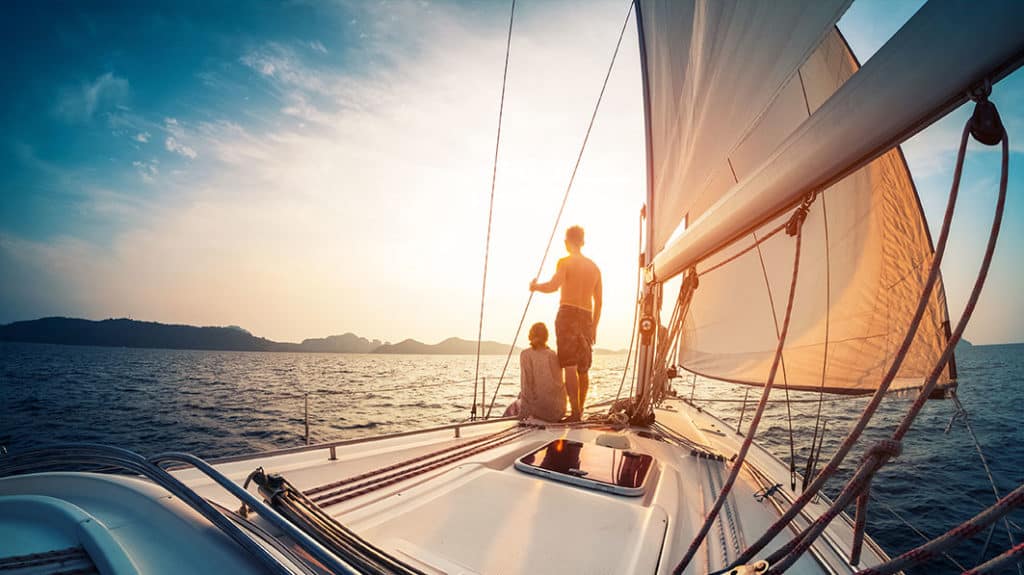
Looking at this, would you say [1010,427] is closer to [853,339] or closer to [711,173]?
[853,339]

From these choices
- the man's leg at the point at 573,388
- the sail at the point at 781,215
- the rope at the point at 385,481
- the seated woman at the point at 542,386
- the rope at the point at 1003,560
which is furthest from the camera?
the man's leg at the point at 573,388

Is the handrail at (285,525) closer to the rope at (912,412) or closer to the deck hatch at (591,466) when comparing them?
the rope at (912,412)

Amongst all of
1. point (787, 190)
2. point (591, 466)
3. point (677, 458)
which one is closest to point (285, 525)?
point (591, 466)

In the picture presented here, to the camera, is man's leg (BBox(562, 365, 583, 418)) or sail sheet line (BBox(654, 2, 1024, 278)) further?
man's leg (BBox(562, 365, 583, 418))

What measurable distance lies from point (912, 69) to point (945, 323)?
10.5 feet

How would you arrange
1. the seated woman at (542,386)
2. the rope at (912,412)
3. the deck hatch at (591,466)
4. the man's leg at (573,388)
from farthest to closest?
the man's leg at (573,388) < the seated woman at (542,386) < the deck hatch at (591,466) < the rope at (912,412)

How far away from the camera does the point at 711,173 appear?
8.20 feet

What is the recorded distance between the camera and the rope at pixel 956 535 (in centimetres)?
56

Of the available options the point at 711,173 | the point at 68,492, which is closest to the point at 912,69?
the point at 711,173

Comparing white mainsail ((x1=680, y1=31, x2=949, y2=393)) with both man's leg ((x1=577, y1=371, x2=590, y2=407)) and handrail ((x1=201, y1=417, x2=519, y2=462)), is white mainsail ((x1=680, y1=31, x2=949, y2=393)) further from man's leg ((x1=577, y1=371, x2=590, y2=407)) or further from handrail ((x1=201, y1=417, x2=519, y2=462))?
handrail ((x1=201, y1=417, x2=519, y2=462))

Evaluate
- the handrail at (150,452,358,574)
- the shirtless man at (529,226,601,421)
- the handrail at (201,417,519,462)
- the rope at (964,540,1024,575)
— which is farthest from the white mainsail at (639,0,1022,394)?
the handrail at (201,417,519,462)

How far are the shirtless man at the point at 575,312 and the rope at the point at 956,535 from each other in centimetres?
309

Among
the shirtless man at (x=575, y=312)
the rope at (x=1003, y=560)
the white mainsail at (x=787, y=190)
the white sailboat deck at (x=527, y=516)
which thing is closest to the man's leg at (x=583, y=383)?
the shirtless man at (x=575, y=312)

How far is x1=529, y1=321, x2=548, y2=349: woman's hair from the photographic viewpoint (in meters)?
3.73
